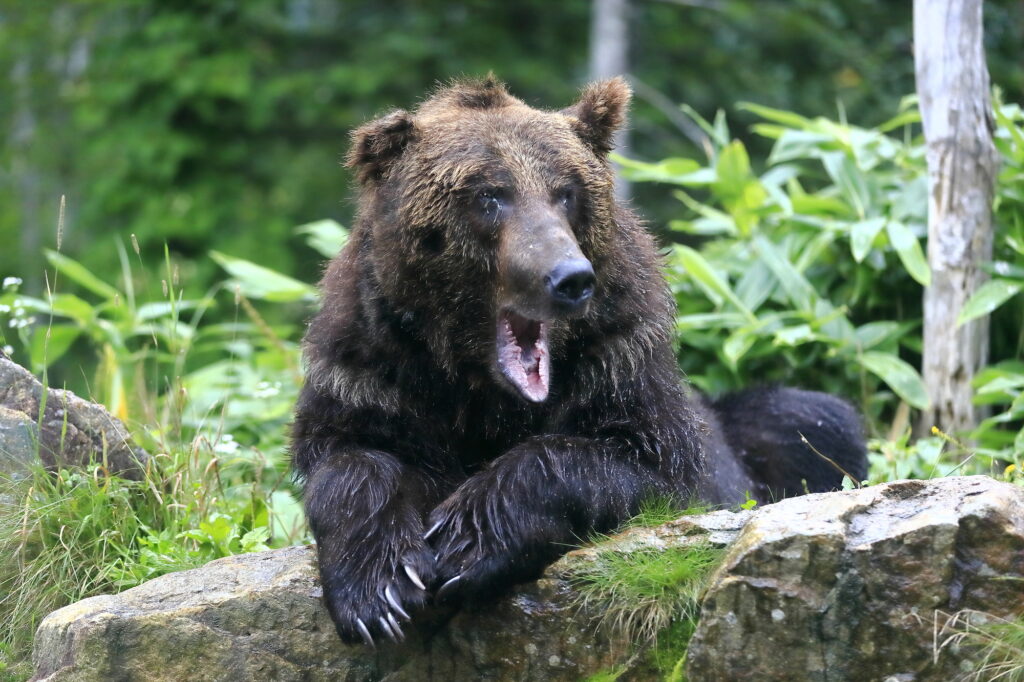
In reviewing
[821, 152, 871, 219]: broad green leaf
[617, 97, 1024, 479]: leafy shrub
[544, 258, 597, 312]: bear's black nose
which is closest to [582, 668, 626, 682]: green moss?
[544, 258, 597, 312]: bear's black nose

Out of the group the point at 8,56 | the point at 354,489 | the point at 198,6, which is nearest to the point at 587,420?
the point at 354,489

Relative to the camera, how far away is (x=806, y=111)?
13.4 meters

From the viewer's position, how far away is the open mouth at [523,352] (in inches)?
147

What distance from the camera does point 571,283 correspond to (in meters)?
3.45

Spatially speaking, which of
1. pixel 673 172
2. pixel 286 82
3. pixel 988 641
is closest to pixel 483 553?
pixel 988 641

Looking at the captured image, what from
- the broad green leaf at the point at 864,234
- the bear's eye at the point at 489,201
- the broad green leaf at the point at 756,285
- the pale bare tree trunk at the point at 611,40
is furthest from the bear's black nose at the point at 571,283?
the pale bare tree trunk at the point at 611,40

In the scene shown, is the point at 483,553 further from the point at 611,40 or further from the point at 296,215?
the point at 296,215

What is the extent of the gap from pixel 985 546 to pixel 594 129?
2089 millimetres

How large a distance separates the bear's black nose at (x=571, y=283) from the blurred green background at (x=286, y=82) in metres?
9.41

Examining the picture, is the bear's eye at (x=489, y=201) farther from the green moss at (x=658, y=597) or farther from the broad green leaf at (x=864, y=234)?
the broad green leaf at (x=864, y=234)

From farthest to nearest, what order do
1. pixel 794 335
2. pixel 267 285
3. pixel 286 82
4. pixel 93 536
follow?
pixel 286 82 → pixel 267 285 → pixel 794 335 → pixel 93 536

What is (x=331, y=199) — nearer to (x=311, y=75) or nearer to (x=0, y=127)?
(x=311, y=75)

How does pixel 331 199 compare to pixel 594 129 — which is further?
pixel 331 199

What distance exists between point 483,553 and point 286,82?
10.9m
